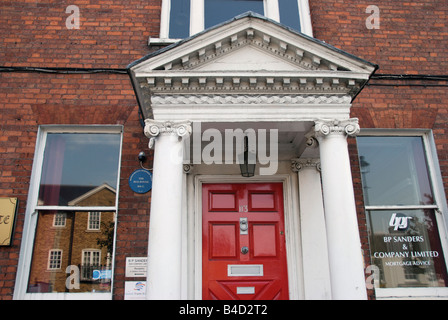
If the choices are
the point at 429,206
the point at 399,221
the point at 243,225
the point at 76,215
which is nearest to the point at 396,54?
the point at 429,206

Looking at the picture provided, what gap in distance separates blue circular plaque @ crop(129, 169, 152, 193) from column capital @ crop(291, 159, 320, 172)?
205 cm

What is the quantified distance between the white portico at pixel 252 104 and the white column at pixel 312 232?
0.69m

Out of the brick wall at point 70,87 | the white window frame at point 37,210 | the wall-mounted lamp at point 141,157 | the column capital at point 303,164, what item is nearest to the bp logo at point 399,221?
the column capital at point 303,164

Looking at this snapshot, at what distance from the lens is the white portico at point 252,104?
359 centimetres

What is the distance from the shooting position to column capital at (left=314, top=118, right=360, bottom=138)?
3.91 meters

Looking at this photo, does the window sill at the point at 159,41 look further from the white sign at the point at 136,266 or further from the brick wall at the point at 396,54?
the white sign at the point at 136,266

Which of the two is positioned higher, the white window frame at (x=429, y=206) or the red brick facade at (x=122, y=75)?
the red brick facade at (x=122, y=75)

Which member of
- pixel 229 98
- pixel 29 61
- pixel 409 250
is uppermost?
pixel 29 61

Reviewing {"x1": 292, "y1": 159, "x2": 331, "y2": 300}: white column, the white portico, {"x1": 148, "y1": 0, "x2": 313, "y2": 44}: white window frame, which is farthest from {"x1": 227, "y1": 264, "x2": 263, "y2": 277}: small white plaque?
{"x1": 148, "y1": 0, "x2": 313, "y2": 44}: white window frame
